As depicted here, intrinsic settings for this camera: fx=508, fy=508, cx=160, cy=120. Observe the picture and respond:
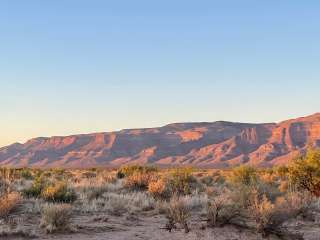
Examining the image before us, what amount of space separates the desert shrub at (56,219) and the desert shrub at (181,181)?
8.24 m

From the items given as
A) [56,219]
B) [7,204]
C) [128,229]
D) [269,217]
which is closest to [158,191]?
[128,229]

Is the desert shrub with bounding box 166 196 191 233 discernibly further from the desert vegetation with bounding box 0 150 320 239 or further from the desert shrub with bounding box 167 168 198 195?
the desert shrub with bounding box 167 168 198 195

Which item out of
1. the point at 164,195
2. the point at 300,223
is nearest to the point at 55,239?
the point at 300,223

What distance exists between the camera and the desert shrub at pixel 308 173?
21.7 m

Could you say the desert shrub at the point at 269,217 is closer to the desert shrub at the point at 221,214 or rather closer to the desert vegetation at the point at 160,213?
the desert vegetation at the point at 160,213

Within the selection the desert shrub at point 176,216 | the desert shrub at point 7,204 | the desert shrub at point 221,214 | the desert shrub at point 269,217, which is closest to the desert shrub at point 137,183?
the desert shrub at point 7,204

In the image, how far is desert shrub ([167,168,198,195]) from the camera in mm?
22100

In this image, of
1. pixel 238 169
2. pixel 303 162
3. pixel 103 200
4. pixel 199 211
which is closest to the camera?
pixel 199 211

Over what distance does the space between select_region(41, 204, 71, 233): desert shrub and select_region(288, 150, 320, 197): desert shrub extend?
39.6 ft

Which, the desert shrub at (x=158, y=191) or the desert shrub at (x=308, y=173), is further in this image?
the desert shrub at (x=308, y=173)

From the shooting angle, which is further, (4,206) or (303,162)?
(303,162)

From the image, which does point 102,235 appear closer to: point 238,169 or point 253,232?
point 253,232

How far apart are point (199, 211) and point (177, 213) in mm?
3821

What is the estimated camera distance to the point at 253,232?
13.0 metres
